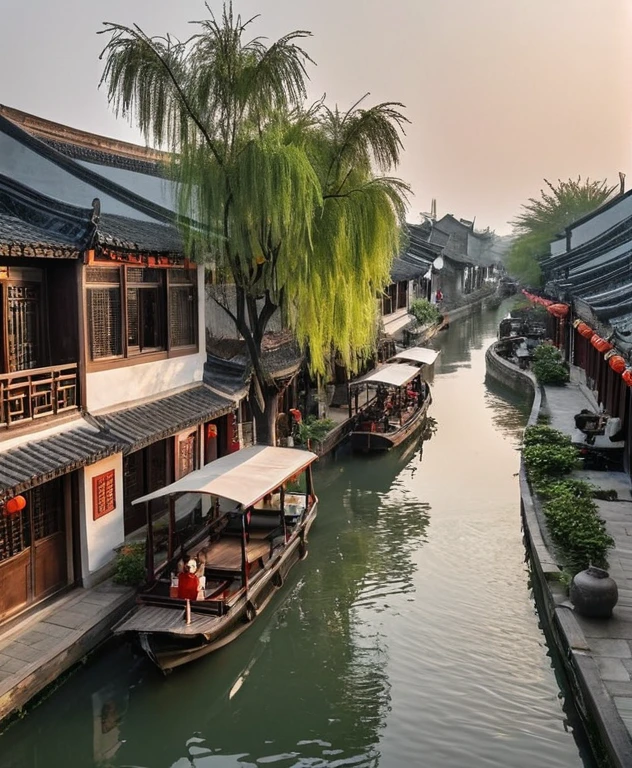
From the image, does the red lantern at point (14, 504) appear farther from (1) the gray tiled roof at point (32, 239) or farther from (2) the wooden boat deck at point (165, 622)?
(1) the gray tiled roof at point (32, 239)

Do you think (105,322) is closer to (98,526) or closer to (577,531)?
(98,526)

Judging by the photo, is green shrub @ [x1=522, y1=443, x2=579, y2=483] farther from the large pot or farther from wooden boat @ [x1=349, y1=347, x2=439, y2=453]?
the large pot

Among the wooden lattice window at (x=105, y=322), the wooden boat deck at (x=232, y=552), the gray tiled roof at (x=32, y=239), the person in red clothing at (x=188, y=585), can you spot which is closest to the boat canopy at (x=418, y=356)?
the wooden boat deck at (x=232, y=552)

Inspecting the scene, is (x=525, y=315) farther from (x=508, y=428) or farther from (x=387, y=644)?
(x=387, y=644)

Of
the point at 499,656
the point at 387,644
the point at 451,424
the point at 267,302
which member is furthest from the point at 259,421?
the point at 451,424

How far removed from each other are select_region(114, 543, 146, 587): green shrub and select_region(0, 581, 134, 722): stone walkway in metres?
0.11

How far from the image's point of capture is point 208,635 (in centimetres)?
847

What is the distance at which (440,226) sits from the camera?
228 ft

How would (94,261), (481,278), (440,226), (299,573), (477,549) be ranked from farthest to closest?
1. (481,278)
2. (440,226)
3. (477,549)
4. (299,573)
5. (94,261)

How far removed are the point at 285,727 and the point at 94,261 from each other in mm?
6355

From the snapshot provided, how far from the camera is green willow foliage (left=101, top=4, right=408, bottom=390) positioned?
1161 cm

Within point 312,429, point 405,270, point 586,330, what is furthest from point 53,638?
point 405,270

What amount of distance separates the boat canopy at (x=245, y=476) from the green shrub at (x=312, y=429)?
5.96m

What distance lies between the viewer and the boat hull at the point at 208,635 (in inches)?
326
